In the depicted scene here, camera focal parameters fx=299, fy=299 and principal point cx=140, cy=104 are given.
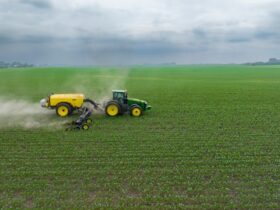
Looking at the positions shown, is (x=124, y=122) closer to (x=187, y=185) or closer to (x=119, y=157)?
(x=119, y=157)

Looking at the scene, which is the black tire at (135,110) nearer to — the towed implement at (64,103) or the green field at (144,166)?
the green field at (144,166)

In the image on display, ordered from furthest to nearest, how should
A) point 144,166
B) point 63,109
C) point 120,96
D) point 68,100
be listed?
point 120,96, point 68,100, point 63,109, point 144,166

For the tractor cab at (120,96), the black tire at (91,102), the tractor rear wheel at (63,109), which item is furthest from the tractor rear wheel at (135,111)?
the tractor rear wheel at (63,109)

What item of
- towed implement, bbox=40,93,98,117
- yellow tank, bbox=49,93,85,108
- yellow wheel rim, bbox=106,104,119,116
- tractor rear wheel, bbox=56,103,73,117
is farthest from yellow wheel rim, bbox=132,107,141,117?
tractor rear wheel, bbox=56,103,73,117

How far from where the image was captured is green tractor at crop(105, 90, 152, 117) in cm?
1628

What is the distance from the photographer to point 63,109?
16266 millimetres

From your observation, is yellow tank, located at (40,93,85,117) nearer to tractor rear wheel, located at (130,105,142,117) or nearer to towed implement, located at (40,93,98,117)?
towed implement, located at (40,93,98,117)

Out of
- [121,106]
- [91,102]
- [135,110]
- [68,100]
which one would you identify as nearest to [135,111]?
[135,110]

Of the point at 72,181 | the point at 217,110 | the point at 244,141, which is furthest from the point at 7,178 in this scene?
the point at 217,110

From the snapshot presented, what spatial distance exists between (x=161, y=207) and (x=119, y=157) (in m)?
3.25

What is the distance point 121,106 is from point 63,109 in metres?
3.15

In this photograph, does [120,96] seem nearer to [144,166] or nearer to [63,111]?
[63,111]

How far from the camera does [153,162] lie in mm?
9352

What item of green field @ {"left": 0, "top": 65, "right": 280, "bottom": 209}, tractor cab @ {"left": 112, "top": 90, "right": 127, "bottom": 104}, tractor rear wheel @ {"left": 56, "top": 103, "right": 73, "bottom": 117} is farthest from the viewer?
tractor cab @ {"left": 112, "top": 90, "right": 127, "bottom": 104}
